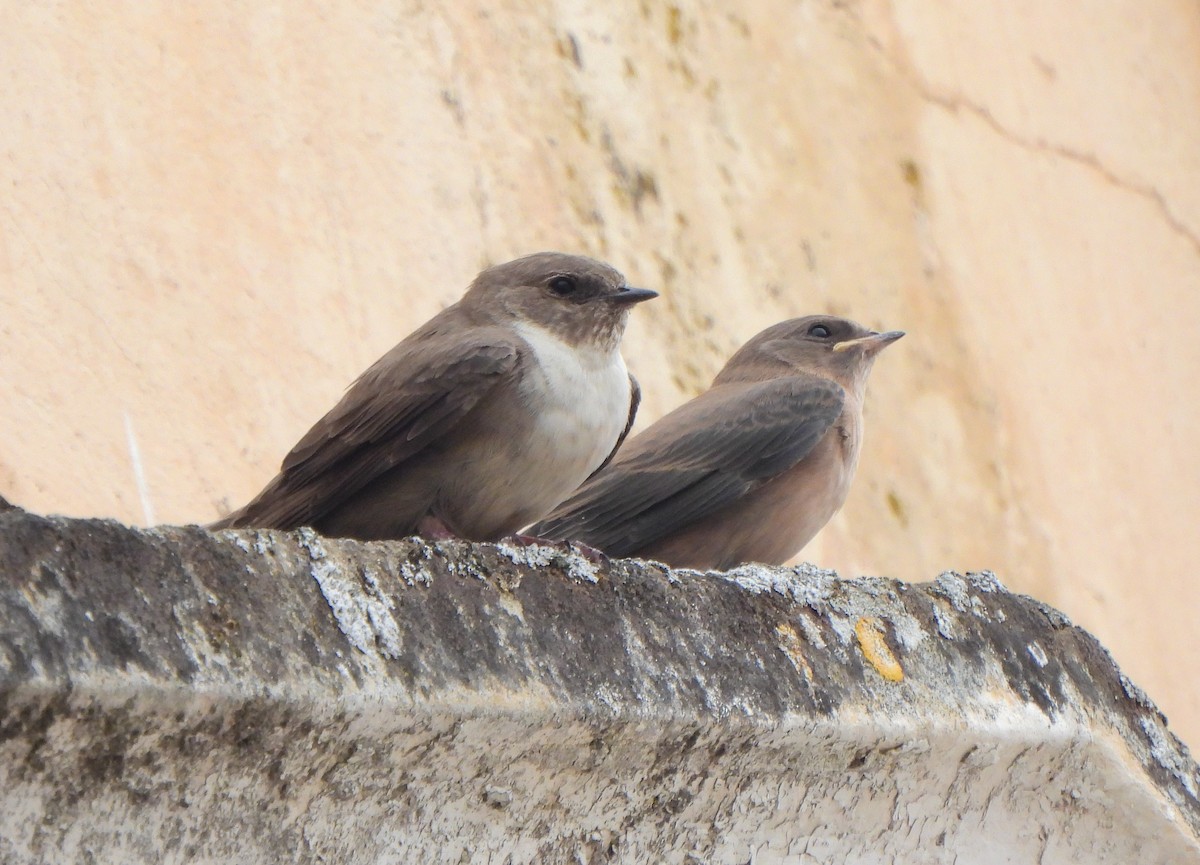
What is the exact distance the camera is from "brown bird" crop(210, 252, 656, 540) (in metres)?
3.76


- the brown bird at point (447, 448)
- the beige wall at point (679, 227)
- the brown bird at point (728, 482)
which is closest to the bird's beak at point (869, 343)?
the brown bird at point (728, 482)

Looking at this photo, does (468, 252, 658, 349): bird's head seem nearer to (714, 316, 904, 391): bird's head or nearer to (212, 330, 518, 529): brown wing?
(212, 330, 518, 529): brown wing

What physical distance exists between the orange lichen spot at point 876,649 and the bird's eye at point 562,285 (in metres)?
1.67

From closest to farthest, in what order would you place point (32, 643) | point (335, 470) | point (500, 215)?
point (32, 643), point (335, 470), point (500, 215)

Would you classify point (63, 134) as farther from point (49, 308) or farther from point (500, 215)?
point (500, 215)

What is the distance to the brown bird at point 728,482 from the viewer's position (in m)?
4.84

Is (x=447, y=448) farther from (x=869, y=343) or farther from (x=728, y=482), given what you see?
(x=869, y=343)

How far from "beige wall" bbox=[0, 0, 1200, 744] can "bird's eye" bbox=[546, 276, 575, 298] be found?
779mm

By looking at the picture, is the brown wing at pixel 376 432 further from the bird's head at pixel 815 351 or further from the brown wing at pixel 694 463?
the bird's head at pixel 815 351

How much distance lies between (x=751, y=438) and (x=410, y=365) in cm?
141

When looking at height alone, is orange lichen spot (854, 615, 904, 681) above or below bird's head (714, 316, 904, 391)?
above

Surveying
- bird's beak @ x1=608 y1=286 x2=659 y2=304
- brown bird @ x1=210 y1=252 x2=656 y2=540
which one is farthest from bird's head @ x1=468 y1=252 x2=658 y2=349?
brown bird @ x1=210 y1=252 x2=656 y2=540

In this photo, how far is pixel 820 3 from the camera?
7.53 meters

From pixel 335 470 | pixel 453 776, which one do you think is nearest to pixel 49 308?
pixel 335 470
